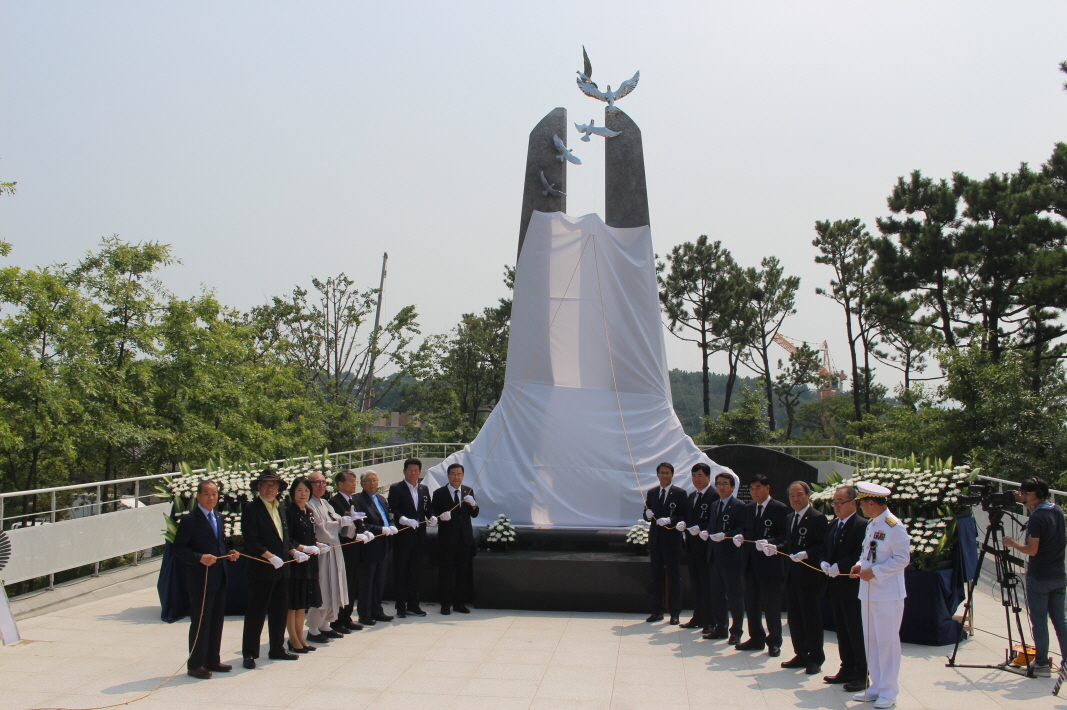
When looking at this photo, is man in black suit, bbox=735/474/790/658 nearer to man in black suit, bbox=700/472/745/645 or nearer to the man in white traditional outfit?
man in black suit, bbox=700/472/745/645

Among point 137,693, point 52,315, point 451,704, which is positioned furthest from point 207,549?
point 52,315

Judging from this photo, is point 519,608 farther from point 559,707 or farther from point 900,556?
point 900,556

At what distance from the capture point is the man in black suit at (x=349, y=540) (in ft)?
20.7

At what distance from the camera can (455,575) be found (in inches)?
290

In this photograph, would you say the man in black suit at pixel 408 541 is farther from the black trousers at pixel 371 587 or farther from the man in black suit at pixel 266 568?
the man in black suit at pixel 266 568

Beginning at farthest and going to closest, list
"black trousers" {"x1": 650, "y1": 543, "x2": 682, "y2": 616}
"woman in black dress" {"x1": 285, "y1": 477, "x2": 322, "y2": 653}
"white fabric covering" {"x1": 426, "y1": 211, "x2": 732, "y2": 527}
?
"white fabric covering" {"x1": 426, "y1": 211, "x2": 732, "y2": 527}
"black trousers" {"x1": 650, "y1": 543, "x2": 682, "y2": 616}
"woman in black dress" {"x1": 285, "y1": 477, "x2": 322, "y2": 653}

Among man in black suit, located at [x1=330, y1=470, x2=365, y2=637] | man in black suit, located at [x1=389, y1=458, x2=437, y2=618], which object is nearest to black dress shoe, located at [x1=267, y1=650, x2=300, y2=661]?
man in black suit, located at [x1=330, y1=470, x2=365, y2=637]

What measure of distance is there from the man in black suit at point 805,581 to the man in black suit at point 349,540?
3395mm

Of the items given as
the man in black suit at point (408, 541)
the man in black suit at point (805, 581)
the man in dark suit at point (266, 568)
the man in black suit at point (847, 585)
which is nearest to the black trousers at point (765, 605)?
the man in black suit at point (805, 581)

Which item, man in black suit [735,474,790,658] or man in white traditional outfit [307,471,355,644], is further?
man in white traditional outfit [307,471,355,644]

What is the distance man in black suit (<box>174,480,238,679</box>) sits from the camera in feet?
16.5

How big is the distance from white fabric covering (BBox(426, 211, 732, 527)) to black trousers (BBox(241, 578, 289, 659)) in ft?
12.5

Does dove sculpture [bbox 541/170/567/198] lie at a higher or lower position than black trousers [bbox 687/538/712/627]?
higher

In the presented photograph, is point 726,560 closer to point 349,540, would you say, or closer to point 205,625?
point 349,540
